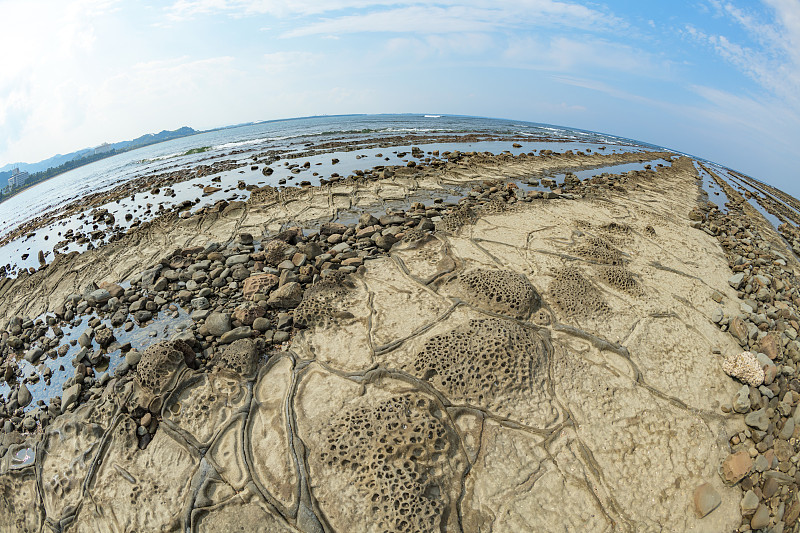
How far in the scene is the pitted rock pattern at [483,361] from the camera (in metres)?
3.10

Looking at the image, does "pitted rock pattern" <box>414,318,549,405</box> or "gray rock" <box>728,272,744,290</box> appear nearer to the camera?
"pitted rock pattern" <box>414,318,549,405</box>

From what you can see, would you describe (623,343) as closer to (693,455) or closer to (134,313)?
(693,455)

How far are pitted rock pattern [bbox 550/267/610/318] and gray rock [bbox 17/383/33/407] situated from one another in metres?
6.09

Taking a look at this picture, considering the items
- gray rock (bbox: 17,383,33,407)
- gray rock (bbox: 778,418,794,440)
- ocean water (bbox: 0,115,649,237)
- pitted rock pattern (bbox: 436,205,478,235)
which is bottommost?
gray rock (bbox: 778,418,794,440)

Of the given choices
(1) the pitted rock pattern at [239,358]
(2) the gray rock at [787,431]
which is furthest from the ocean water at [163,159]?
(2) the gray rock at [787,431]

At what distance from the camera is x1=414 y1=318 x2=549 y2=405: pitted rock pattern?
3102 mm

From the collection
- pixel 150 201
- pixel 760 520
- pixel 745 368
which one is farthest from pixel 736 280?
pixel 150 201

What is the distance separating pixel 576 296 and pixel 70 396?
19.0ft

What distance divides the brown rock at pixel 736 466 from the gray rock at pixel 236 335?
462cm

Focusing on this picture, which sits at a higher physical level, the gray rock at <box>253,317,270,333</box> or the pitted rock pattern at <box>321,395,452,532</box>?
the gray rock at <box>253,317,270,333</box>

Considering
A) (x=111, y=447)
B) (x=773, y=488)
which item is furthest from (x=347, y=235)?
(x=773, y=488)

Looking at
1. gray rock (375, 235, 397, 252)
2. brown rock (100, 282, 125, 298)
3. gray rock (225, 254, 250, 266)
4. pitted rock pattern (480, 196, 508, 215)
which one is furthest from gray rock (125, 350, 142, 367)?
pitted rock pattern (480, 196, 508, 215)

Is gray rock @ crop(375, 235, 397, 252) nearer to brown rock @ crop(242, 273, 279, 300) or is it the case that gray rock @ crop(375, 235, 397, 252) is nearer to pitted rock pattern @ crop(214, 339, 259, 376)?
brown rock @ crop(242, 273, 279, 300)

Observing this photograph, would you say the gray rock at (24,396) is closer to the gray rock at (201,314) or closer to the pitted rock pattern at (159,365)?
the pitted rock pattern at (159,365)
